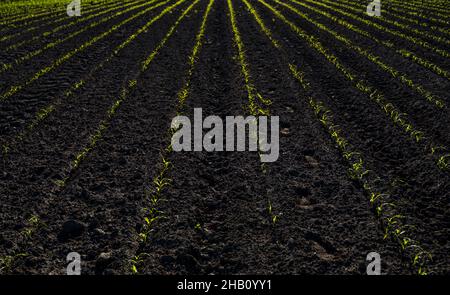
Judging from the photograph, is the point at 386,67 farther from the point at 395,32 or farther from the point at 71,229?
the point at 71,229

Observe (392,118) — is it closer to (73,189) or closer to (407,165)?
→ (407,165)

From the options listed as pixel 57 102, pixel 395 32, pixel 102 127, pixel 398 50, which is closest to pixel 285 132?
pixel 102 127

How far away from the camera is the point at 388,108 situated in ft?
26.9

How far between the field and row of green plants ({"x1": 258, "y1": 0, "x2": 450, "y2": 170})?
0.14 ft

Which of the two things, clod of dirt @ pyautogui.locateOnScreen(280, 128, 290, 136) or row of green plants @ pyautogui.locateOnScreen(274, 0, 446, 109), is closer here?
clod of dirt @ pyautogui.locateOnScreen(280, 128, 290, 136)

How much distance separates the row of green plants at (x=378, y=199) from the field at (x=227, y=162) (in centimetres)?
2

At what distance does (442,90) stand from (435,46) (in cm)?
468

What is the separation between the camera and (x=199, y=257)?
4.48 meters

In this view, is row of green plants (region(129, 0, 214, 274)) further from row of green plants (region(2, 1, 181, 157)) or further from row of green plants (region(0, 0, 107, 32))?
row of green plants (region(0, 0, 107, 32))

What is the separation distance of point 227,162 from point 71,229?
2531 mm

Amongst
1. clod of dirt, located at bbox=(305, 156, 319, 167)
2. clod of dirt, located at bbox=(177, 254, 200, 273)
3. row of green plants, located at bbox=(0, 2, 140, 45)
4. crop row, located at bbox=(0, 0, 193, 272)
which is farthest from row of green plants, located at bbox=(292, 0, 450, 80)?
row of green plants, located at bbox=(0, 2, 140, 45)

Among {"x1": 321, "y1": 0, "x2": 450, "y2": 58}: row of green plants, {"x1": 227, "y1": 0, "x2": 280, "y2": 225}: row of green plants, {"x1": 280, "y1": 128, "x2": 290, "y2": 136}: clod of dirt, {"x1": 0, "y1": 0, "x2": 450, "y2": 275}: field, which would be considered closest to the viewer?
{"x1": 0, "y1": 0, "x2": 450, "y2": 275}: field

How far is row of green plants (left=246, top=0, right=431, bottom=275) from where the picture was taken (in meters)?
4.39

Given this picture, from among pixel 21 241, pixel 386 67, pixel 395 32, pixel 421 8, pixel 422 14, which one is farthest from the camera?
pixel 421 8
